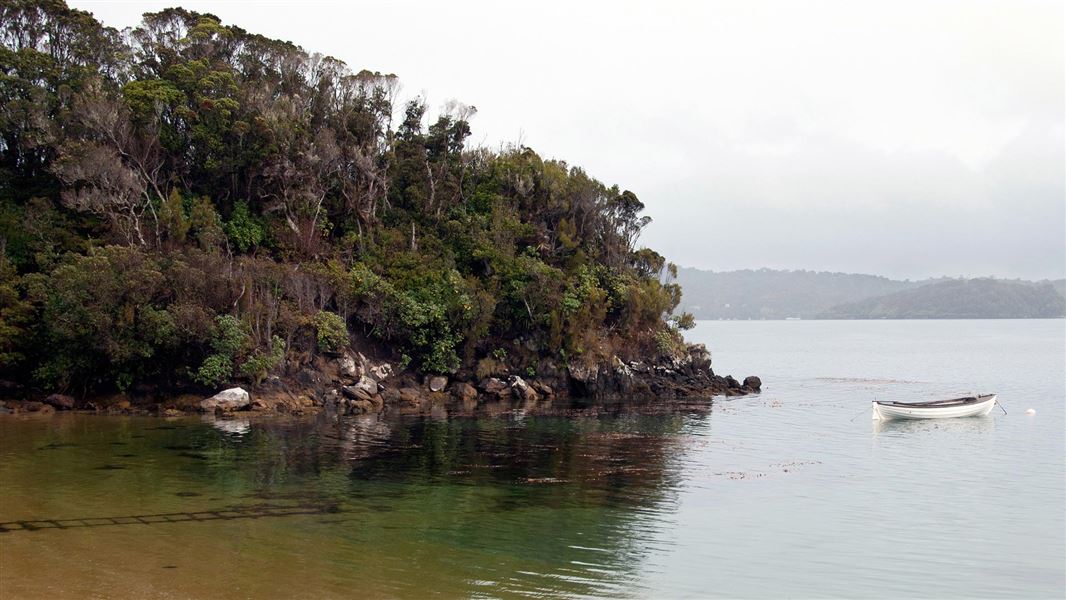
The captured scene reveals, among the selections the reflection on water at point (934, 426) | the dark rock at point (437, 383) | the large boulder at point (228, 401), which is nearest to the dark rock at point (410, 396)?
the dark rock at point (437, 383)

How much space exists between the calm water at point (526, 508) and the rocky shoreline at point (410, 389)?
4.01 m

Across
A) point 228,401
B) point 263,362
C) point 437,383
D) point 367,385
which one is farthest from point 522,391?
point 228,401

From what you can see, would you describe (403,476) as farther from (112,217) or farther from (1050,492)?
(112,217)

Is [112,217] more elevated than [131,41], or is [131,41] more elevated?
[131,41]

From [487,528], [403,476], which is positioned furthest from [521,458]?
[487,528]

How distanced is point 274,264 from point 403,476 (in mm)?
26224

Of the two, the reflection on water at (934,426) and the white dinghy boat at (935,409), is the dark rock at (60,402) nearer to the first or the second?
the reflection on water at (934,426)

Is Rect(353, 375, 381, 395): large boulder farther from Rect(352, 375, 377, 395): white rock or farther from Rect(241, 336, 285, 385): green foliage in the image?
Rect(241, 336, 285, 385): green foliage

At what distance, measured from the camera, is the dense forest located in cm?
4253

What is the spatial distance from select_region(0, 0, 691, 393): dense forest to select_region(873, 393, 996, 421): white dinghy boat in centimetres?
1710

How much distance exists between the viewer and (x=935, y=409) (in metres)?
44.8

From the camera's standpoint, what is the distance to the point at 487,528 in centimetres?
1995

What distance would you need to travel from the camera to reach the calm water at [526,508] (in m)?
16.0

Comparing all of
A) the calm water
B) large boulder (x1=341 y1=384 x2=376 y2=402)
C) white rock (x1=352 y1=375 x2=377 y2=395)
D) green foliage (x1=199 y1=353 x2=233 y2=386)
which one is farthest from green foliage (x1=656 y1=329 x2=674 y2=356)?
green foliage (x1=199 y1=353 x2=233 y2=386)
